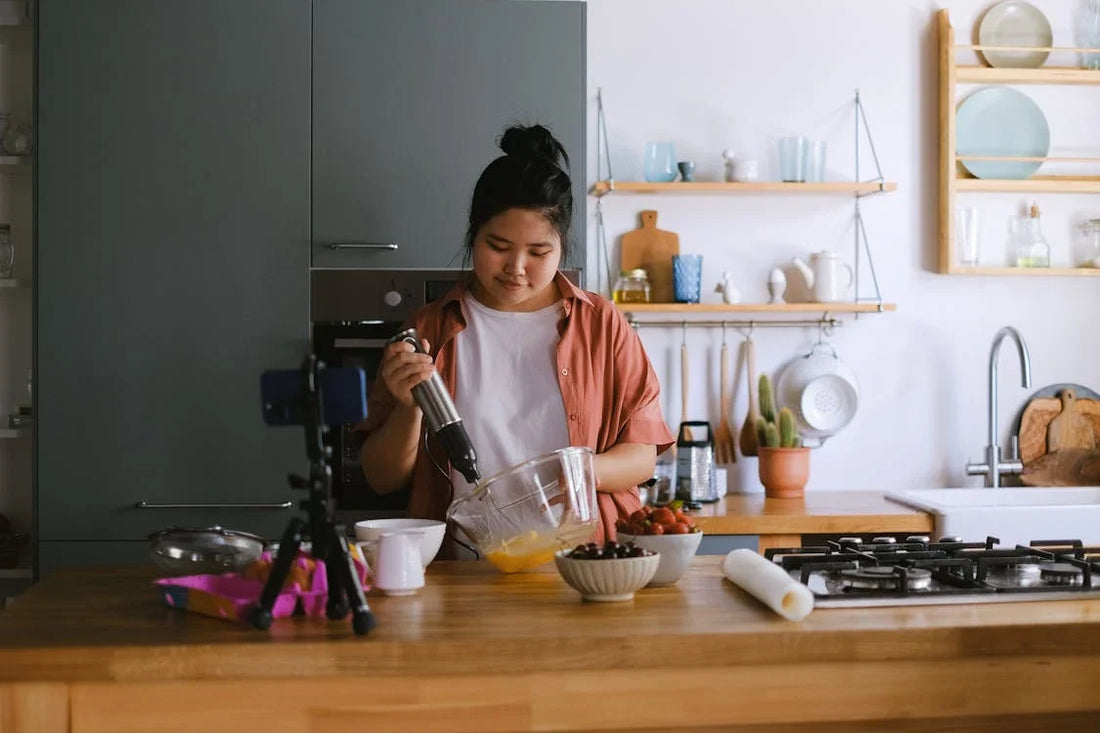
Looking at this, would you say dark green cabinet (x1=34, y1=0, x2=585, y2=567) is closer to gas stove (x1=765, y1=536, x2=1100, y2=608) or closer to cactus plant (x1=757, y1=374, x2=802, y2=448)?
cactus plant (x1=757, y1=374, x2=802, y2=448)

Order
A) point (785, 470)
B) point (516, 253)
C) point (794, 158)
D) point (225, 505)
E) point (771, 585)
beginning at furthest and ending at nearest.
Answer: point (794, 158) < point (785, 470) < point (225, 505) < point (516, 253) < point (771, 585)

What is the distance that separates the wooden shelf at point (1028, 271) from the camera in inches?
145

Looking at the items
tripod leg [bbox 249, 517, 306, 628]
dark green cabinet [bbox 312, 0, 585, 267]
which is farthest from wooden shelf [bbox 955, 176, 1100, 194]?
tripod leg [bbox 249, 517, 306, 628]

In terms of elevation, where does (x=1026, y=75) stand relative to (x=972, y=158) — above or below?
above

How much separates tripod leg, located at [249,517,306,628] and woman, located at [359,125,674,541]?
0.65m

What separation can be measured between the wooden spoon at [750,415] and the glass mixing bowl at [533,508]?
1858 mm

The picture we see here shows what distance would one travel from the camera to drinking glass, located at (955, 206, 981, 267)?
3.74m

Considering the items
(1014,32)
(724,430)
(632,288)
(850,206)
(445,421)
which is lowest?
(724,430)

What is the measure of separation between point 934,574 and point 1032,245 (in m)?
2.19

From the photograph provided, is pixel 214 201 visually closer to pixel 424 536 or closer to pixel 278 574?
pixel 424 536

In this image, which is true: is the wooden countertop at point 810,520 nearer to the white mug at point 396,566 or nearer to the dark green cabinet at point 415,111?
the dark green cabinet at point 415,111

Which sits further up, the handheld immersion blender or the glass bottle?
the glass bottle

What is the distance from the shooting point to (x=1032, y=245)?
3.76 metres

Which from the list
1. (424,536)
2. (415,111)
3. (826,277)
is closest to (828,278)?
(826,277)
